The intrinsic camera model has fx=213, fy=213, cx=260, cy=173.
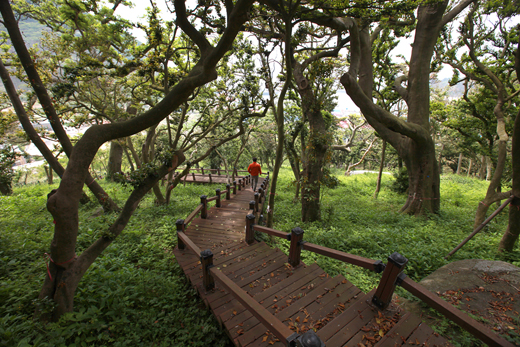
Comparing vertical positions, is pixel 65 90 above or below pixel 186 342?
above

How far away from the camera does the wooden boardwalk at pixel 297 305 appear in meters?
2.67

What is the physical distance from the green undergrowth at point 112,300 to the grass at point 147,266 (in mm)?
16

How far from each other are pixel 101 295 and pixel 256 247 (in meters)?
3.21

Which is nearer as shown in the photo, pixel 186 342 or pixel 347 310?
pixel 347 310

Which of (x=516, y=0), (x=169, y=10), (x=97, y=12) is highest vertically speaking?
(x=516, y=0)

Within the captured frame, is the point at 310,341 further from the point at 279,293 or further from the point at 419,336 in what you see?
the point at 279,293

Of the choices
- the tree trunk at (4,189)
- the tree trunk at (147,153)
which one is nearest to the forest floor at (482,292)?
the tree trunk at (147,153)

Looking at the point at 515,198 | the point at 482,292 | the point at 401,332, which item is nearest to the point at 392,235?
the point at 515,198

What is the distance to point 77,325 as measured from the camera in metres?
3.01

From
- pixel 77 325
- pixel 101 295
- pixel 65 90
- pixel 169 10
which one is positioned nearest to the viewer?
pixel 77 325

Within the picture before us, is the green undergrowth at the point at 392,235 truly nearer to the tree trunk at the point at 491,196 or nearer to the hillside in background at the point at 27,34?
the tree trunk at the point at 491,196

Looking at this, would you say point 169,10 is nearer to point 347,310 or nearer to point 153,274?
point 153,274

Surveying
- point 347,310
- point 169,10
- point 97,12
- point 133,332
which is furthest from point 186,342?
point 97,12

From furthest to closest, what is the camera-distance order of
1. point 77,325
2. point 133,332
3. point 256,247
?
1. point 256,247
2. point 133,332
3. point 77,325
